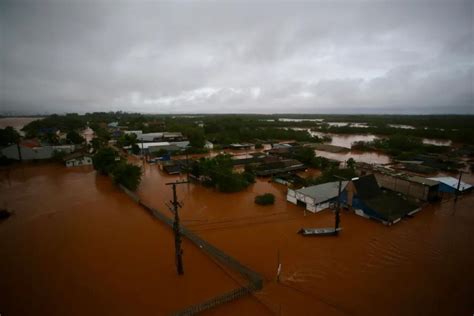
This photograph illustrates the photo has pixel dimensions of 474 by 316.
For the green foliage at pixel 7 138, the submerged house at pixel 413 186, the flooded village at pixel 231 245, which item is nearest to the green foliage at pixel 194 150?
the flooded village at pixel 231 245

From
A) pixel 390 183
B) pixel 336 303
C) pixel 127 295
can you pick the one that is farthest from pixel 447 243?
pixel 127 295

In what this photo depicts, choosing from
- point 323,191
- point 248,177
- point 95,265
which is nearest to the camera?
point 95,265

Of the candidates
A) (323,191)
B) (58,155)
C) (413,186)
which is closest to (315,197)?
(323,191)

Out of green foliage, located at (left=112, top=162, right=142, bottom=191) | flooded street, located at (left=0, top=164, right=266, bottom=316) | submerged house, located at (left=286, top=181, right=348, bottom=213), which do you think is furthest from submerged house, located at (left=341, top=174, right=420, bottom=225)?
green foliage, located at (left=112, top=162, right=142, bottom=191)

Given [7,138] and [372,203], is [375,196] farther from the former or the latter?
[7,138]

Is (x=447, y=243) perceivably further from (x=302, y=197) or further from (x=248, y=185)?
(x=248, y=185)
